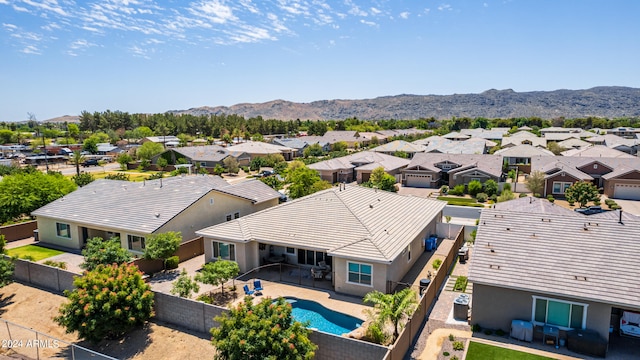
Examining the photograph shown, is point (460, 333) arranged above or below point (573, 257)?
below

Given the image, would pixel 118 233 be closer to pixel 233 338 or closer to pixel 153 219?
pixel 153 219

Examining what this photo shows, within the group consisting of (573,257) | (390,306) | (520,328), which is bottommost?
(520,328)

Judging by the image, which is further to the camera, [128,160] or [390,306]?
[128,160]

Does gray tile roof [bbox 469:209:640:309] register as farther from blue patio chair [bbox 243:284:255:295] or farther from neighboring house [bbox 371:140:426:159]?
neighboring house [bbox 371:140:426:159]

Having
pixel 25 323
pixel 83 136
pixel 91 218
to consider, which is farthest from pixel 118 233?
pixel 83 136

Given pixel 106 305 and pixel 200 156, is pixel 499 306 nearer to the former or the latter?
pixel 106 305

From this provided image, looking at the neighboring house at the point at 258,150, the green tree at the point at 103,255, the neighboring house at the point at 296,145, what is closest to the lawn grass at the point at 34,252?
the green tree at the point at 103,255

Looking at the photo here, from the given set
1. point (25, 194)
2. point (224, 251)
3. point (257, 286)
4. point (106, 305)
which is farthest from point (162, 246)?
point (25, 194)
